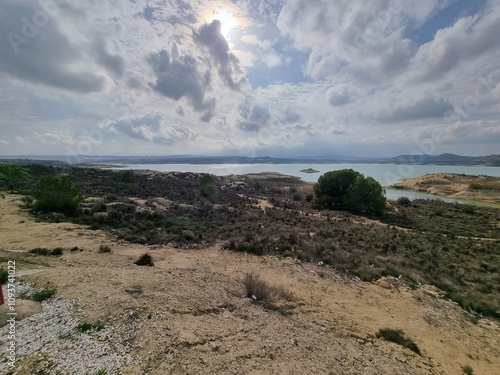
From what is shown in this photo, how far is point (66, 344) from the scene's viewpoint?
5.44 m

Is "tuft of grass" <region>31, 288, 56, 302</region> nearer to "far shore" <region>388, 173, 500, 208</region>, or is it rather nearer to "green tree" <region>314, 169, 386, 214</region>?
"green tree" <region>314, 169, 386, 214</region>

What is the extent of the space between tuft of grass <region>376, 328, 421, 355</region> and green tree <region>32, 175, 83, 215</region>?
22.9 meters

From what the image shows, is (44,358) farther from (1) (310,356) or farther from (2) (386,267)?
(2) (386,267)

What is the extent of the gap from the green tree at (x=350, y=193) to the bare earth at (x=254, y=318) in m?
26.7

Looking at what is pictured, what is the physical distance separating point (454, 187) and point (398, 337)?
9443 centimetres

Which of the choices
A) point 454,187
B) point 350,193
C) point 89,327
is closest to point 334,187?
point 350,193

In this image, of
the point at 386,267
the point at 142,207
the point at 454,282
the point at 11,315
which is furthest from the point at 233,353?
the point at 142,207

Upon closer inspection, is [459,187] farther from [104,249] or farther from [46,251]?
[46,251]

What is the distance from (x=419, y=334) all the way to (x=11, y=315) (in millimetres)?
11840

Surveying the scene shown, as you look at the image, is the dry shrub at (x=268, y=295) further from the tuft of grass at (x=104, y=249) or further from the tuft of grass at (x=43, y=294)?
the tuft of grass at (x=104, y=249)

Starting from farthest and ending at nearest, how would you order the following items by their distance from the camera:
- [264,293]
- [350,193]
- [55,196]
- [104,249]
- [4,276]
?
[350,193], [55,196], [104,249], [264,293], [4,276]

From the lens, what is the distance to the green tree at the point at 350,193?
3697 centimetres

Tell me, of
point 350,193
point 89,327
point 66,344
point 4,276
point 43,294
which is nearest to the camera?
point 66,344

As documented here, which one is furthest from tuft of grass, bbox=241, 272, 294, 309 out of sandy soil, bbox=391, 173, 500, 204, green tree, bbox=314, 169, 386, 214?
sandy soil, bbox=391, 173, 500, 204
